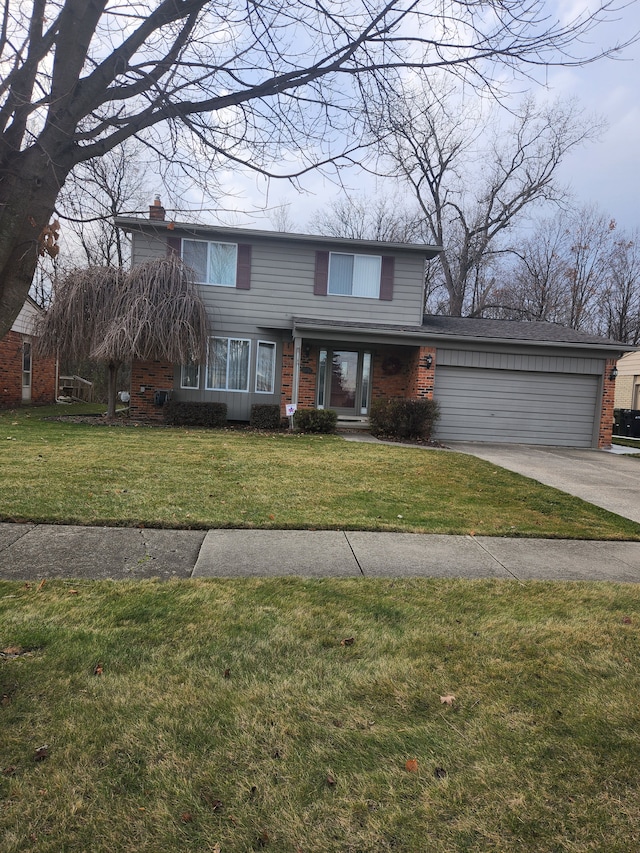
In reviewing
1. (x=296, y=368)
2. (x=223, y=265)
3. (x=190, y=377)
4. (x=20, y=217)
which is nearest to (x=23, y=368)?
(x=190, y=377)

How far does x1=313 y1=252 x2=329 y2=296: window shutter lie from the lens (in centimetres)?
1452

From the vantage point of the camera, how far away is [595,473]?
31.3 ft

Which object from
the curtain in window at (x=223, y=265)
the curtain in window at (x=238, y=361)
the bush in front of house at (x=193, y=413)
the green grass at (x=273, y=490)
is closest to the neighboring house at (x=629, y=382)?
the green grass at (x=273, y=490)

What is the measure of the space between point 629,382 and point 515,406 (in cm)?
1477

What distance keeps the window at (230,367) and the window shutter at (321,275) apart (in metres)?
2.51

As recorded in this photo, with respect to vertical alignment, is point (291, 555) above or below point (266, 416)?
below

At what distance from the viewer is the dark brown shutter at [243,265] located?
14.4 m

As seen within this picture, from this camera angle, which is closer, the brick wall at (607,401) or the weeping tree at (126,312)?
the weeping tree at (126,312)

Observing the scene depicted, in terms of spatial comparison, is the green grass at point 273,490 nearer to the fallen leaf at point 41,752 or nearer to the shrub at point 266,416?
the fallen leaf at point 41,752

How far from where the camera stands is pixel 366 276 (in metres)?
14.7

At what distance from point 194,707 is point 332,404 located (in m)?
13.3

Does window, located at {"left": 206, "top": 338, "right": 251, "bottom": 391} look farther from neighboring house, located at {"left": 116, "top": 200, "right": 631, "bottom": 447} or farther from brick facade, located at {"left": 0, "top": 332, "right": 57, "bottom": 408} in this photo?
brick facade, located at {"left": 0, "top": 332, "right": 57, "bottom": 408}

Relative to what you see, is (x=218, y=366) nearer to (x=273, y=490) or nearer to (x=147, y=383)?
(x=147, y=383)

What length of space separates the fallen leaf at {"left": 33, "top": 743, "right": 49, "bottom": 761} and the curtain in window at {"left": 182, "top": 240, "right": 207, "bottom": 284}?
1344 cm
